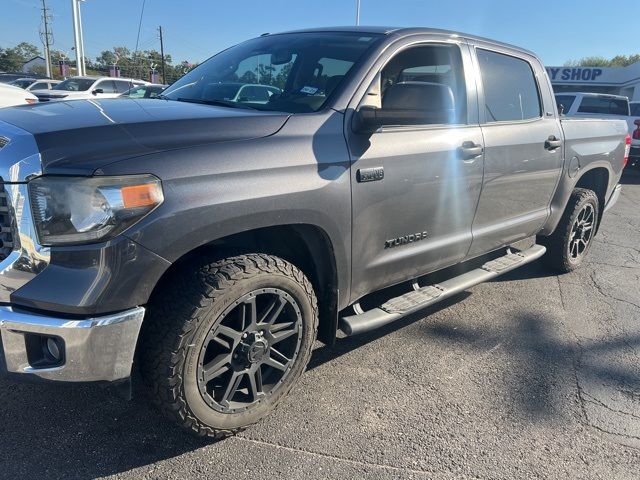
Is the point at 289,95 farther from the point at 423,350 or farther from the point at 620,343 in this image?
the point at 620,343

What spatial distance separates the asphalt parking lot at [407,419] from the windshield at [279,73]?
63.5 inches

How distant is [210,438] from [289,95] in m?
1.82

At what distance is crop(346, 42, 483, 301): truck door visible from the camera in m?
2.65

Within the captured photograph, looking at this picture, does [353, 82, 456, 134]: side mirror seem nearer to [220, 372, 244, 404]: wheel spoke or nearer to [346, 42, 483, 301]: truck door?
[346, 42, 483, 301]: truck door

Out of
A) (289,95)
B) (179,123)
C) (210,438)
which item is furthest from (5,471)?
(289,95)

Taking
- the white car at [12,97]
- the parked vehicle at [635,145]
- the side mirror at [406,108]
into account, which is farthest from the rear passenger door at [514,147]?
the parked vehicle at [635,145]

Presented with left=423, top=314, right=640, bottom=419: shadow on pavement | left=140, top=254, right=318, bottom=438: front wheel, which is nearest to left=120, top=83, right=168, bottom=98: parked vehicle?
left=140, top=254, right=318, bottom=438: front wheel

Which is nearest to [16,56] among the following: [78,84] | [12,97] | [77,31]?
[77,31]

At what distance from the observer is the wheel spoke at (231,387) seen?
7.75 feet

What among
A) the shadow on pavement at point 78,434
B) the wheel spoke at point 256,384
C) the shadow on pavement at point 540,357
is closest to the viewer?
the shadow on pavement at point 78,434

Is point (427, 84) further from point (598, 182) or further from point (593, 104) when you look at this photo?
point (593, 104)

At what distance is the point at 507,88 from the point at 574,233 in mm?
1842

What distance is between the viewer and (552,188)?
4250 millimetres

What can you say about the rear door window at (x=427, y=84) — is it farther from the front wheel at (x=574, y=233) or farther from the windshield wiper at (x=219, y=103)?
the front wheel at (x=574, y=233)
